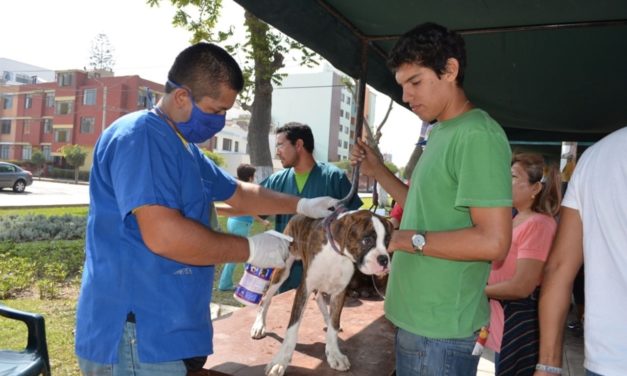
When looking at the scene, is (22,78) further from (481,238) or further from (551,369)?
(551,369)

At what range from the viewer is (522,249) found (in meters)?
2.87

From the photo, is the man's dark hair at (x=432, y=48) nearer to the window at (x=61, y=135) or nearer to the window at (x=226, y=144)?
the window at (x=61, y=135)

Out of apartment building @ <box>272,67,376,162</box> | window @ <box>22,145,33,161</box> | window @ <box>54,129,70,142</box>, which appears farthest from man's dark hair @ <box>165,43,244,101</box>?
apartment building @ <box>272,67,376,162</box>

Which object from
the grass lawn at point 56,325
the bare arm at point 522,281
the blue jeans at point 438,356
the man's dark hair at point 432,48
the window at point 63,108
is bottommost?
the grass lawn at point 56,325

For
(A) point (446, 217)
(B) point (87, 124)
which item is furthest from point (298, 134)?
(B) point (87, 124)

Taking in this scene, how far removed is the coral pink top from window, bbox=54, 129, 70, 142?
5695cm

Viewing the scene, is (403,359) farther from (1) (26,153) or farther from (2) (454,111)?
(1) (26,153)

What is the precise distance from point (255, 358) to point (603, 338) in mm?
1817

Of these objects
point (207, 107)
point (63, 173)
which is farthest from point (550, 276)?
point (63, 173)

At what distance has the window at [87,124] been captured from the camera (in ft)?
168

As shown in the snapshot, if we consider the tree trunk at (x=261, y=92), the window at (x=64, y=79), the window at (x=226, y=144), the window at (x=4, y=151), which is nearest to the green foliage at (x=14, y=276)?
the tree trunk at (x=261, y=92)

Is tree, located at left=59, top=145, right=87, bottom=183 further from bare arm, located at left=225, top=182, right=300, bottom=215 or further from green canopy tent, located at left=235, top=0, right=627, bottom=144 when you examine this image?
bare arm, located at left=225, top=182, right=300, bottom=215

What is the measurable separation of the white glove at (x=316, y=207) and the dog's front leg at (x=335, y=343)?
488mm

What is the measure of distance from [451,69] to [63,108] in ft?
193
